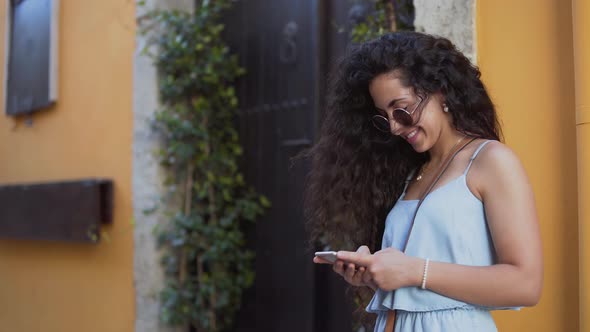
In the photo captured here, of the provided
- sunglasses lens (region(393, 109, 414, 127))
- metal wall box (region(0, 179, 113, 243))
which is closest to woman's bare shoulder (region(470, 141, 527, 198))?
sunglasses lens (region(393, 109, 414, 127))

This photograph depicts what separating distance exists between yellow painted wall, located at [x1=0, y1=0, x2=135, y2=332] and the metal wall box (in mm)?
118

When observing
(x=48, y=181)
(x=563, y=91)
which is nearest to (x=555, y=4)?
(x=563, y=91)

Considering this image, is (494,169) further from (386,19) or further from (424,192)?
(386,19)

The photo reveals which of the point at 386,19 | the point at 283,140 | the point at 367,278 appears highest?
the point at 386,19

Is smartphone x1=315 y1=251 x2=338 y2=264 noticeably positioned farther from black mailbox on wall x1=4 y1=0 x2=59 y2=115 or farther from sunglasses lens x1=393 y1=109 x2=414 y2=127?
black mailbox on wall x1=4 y1=0 x2=59 y2=115

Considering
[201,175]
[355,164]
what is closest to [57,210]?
[201,175]

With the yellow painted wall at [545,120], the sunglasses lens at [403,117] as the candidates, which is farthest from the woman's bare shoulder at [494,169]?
the yellow painted wall at [545,120]

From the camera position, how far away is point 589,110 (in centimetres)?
210

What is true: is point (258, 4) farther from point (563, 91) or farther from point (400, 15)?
point (563, 91)

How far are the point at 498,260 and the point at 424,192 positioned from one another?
32cm

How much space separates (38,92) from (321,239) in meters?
2.91

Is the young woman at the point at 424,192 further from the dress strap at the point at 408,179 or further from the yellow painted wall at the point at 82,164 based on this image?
the yellow painted wall at the point at 82,164

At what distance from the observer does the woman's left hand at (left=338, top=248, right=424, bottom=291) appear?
5.28ft

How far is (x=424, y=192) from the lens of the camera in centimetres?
188
